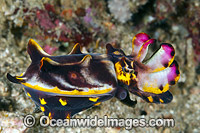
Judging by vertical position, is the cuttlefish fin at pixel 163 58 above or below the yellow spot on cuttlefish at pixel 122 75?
above

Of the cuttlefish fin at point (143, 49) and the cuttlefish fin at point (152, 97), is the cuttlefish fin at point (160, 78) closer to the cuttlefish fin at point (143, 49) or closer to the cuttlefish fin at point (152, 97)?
the cuttlefish fin at point (152, 97)

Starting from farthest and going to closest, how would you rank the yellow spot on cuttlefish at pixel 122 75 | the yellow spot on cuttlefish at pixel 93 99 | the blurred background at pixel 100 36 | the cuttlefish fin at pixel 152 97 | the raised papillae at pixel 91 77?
1. the blurred background at pixel 100 36
2. the cuttlefish fin at pixel 152 97
3. the yellow spot on cuttlefish at pixel 122 75
4. the yellow spot on cuttlefish at pixel 93 99
5. the raised papillae at pixel 91 77

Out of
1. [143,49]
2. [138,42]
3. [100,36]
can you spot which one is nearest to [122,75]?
[143,49]

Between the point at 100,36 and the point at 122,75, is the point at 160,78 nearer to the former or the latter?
the point at 122,75

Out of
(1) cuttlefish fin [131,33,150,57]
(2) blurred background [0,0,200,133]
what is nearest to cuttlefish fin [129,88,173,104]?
(1) cuttlefish fin [131,33,150,57]

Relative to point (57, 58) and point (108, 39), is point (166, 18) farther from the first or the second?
point (57, 58)

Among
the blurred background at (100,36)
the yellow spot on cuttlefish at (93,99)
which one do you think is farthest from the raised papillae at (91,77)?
the blurred background at (100,36)
